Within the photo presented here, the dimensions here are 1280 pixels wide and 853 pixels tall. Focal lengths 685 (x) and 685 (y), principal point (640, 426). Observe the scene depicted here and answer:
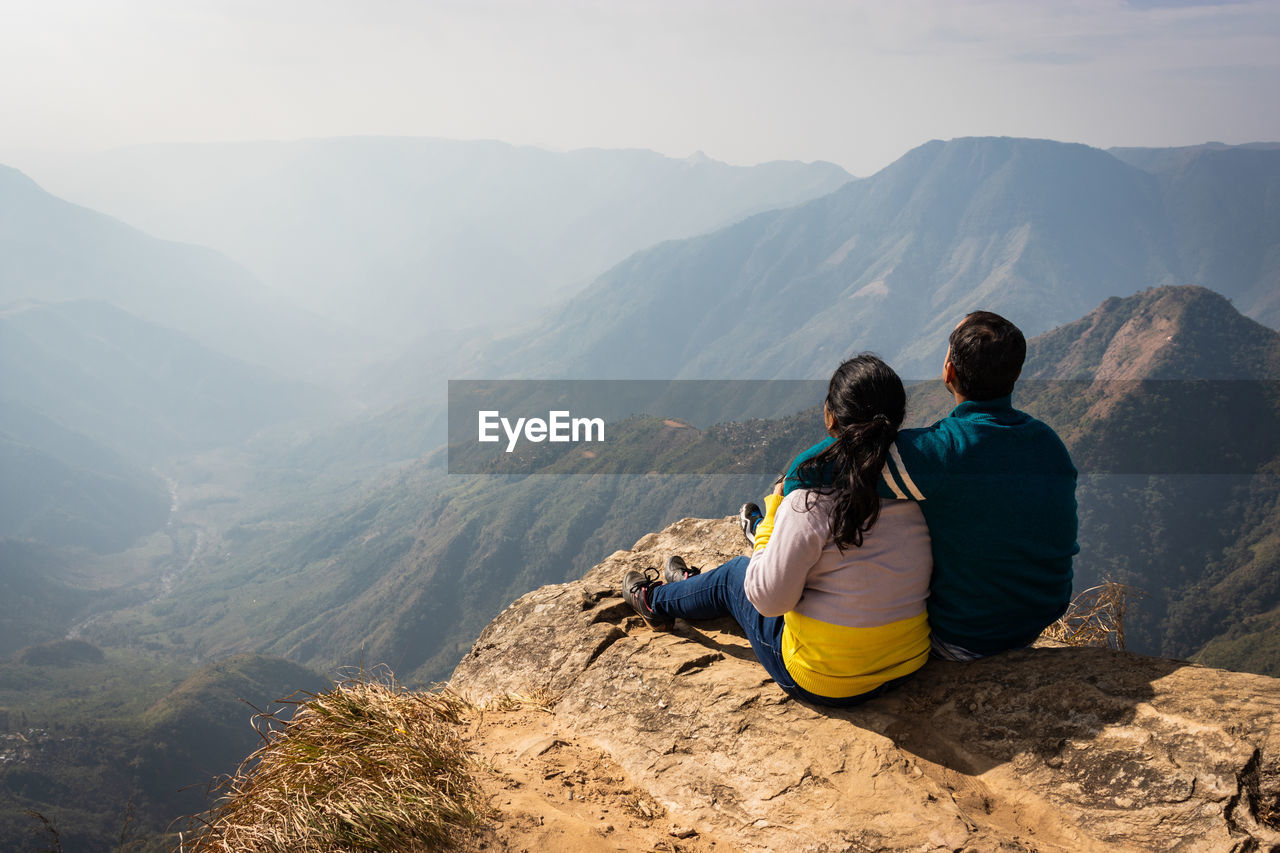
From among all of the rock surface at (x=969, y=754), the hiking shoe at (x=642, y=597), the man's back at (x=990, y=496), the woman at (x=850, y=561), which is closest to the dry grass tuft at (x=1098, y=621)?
the rock surface at (x=969, y=754)

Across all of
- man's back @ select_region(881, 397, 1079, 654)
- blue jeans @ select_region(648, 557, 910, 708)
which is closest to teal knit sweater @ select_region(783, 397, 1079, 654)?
man's back @ select_region(881, 397, 1079, 654)

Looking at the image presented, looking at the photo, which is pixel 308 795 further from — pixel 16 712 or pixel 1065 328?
pixel 1065 328

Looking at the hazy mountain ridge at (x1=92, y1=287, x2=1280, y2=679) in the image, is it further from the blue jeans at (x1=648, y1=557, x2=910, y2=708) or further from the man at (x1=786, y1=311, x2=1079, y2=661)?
the man at (x1=786, y1=311, x2=1079, y2=661)

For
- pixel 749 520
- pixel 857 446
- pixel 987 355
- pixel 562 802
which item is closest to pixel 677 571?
pixel 749 520

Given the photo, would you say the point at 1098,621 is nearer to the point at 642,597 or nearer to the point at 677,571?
the point at 677,571

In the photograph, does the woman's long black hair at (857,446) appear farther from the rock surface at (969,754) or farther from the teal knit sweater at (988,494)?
the rock surface at (969,754)
